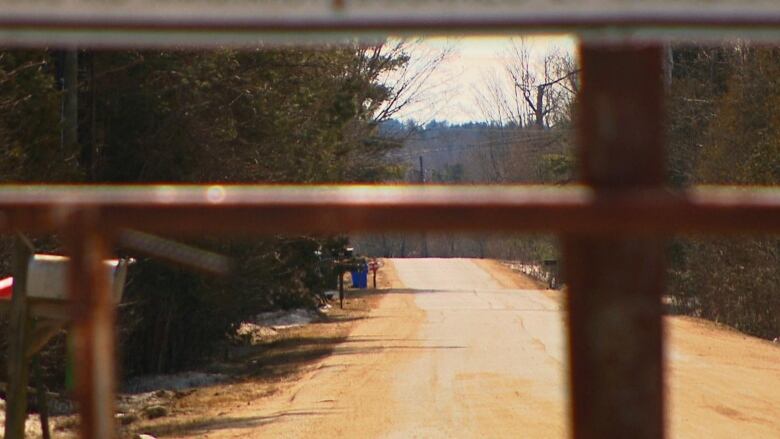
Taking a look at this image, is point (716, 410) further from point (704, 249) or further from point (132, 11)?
point (704, 249)

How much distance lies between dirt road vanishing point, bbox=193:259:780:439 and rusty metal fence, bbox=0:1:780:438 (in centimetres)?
382

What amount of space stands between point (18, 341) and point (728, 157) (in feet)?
67.5

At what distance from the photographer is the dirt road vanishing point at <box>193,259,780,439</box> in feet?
38.7

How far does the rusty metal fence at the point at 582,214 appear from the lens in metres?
1.90

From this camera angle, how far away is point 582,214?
1891mm

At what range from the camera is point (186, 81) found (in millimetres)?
17500

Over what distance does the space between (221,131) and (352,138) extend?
38.3 ft

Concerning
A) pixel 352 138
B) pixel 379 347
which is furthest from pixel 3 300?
pixel 352 138

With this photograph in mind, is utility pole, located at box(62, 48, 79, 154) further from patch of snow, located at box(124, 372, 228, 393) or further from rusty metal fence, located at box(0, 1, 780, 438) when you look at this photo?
rusty metal fence, located at box(0, 1, 780, 438)

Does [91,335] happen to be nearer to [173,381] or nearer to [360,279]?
[173,381]

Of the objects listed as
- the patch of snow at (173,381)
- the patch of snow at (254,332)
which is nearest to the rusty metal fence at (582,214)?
the patch of snow at (173,381)

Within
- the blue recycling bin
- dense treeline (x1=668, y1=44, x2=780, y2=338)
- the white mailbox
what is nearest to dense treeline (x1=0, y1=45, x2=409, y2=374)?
dense treeline (x1=668, y1=44, x2=780, y2=338)

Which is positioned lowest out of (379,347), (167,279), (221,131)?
(379,347)

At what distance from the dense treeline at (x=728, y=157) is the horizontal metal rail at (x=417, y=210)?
71.0 feet
